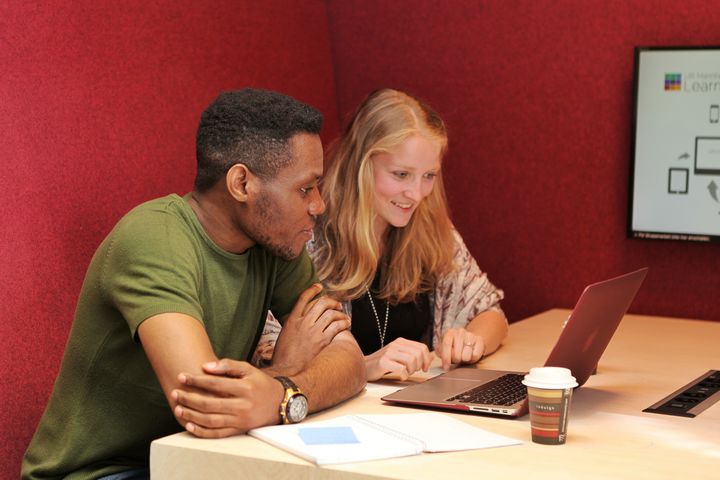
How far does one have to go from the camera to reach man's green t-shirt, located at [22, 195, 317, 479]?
1738mm

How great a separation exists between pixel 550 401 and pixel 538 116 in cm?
184

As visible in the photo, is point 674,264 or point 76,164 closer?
point 76,164

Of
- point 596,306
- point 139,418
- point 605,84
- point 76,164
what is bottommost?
point 139,418

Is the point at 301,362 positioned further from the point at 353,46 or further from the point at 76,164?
the point at 353,46

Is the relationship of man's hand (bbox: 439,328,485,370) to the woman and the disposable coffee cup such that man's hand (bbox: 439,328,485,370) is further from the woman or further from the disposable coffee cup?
the disposable coffee cup

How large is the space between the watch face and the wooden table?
0.23 ft

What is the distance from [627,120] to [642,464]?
184 centimetres

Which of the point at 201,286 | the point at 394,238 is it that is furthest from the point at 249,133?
the point at 394,238

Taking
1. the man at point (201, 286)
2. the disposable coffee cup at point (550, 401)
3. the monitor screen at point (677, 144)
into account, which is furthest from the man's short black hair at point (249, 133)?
the monitor screen at point (677, 144)

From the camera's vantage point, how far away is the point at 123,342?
181 centimetres

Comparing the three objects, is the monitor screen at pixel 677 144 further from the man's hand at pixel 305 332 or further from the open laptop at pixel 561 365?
the man's hand at pixel 305 332

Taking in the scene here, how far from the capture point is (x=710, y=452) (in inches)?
61.9

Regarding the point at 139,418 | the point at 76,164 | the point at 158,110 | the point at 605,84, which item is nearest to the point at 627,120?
the point at 605,84

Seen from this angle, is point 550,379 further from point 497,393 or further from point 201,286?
point 201,286
